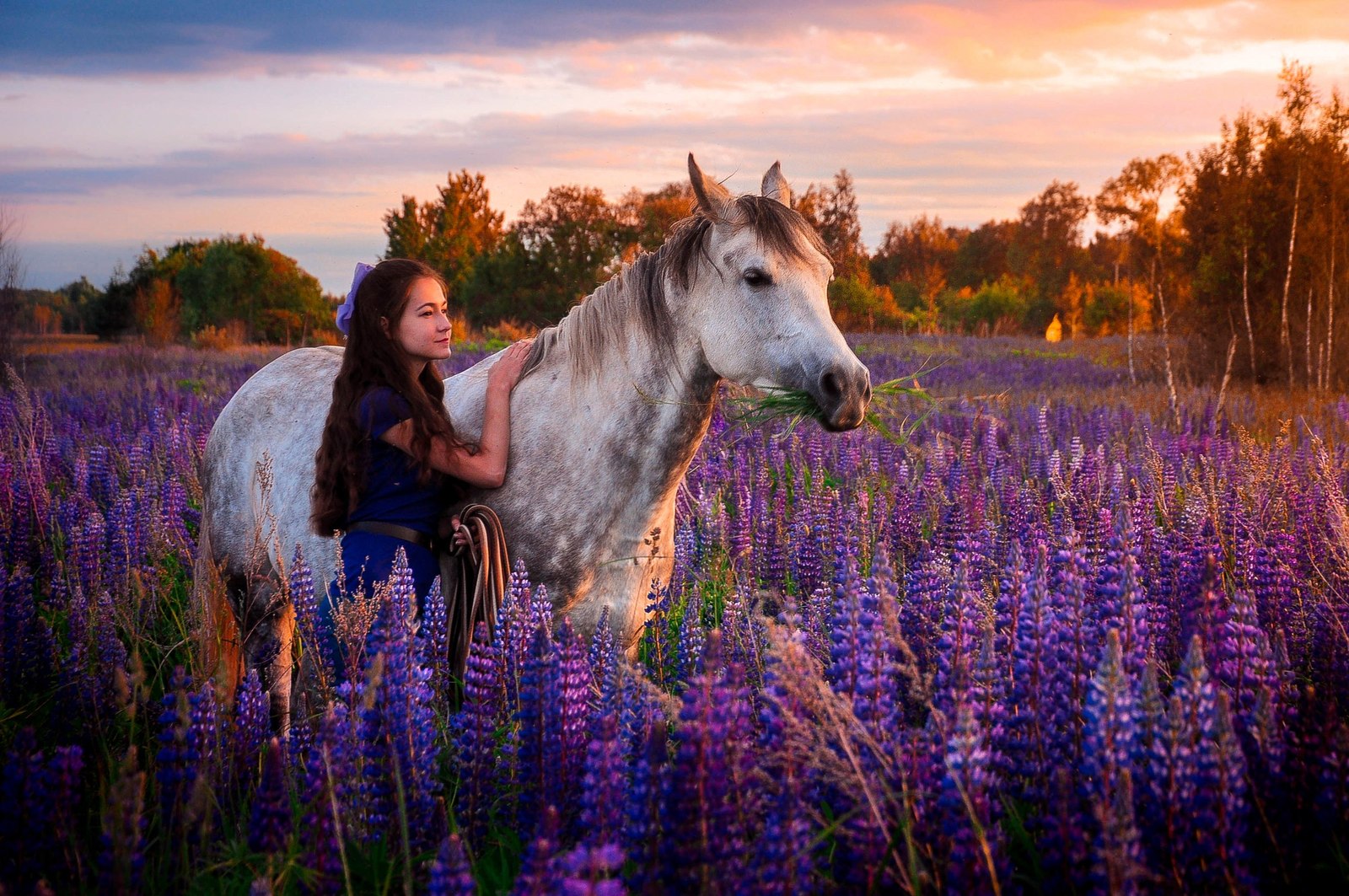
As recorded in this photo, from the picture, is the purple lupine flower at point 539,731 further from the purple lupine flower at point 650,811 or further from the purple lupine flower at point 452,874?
the purple lupine flower at point 452,874

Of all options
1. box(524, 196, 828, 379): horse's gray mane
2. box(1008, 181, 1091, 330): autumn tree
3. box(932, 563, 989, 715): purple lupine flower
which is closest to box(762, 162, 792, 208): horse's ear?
box(524, 196, 828, 379): horse's gray mane

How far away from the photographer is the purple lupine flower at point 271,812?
1584 mm

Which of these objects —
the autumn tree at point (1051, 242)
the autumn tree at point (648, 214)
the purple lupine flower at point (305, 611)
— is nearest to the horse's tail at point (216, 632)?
the purple lupine flower at point (305, 611)

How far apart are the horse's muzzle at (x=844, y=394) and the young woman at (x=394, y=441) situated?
129 cm

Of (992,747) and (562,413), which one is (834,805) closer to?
(992,747)

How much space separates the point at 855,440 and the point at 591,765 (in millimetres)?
5998

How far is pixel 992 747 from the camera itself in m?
1.80

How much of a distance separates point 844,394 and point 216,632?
196 centimetres

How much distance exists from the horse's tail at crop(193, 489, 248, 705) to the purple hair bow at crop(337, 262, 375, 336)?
1144 mm

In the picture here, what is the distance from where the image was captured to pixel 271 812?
5.26 ft

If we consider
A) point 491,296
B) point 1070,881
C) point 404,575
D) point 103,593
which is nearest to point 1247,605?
point 1070,881

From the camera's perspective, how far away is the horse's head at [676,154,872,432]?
10.0ft

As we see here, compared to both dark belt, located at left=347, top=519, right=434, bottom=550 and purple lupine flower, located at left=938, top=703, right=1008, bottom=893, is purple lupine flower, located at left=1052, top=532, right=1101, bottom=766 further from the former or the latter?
dark belt, located at left=347, top=519, right=434, bottom=550

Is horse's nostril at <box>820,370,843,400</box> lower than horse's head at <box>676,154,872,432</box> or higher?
lower
